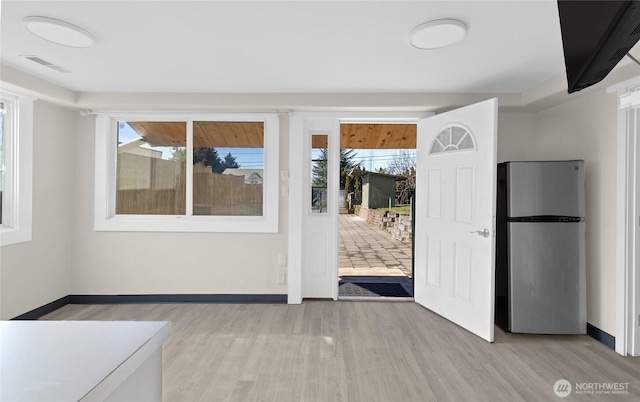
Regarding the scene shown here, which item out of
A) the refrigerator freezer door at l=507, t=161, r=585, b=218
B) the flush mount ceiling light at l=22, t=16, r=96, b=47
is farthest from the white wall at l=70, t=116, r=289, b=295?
the refrigerator freezer door at l=507, t=161, r=585, b=218

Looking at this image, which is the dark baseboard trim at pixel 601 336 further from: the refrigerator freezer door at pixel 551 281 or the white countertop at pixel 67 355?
the white countertop at pixel 67 355

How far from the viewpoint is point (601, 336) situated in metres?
2.94

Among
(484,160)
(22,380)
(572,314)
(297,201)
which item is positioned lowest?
(572,314)

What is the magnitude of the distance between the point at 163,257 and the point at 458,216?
10.2 feet

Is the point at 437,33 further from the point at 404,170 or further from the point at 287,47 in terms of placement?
the point at 404,170

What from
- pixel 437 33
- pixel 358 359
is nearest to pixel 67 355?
pixel 358 359

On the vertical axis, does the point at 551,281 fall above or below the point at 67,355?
below

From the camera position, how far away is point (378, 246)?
288 inches

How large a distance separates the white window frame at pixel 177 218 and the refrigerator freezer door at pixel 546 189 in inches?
91.2

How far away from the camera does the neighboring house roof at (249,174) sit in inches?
156

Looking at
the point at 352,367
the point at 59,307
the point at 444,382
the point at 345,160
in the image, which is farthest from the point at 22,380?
the point at 345,160

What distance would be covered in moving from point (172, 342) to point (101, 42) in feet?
7.52

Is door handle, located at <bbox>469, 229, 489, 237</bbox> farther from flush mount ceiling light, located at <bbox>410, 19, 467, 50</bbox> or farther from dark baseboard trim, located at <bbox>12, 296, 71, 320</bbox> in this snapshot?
dark baseboard trim, located at <bbox>12, 296, 71, 320</bbox>

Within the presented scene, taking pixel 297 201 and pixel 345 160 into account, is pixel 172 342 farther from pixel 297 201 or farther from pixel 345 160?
pixel 345 160
